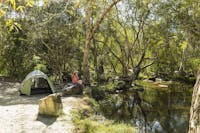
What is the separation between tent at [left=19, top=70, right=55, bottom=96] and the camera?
741 inches

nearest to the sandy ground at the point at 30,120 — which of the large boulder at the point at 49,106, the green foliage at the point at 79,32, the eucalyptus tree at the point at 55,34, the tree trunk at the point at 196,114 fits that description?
the large boulder at the point at 49,106

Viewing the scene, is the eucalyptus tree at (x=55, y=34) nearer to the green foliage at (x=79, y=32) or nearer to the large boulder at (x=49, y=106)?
the green foliage at (x=79, y=32)

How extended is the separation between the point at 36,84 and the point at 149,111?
23.3 feet

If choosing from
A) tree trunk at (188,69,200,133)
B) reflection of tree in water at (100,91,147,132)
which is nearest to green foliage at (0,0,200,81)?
reflection of tree in water at (100,91,147,132)

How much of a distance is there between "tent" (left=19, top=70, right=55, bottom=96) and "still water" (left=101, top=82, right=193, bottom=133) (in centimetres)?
360

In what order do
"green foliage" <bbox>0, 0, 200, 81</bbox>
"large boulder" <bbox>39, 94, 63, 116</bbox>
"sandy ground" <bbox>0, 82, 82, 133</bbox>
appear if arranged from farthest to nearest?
1. "green foliage" <bbox>0, 0, 200, 81</bbox>
2. "large boulder" <bbox>39, 94, 63, 116</bbox>
3. "sandy ground" <bbox>0, 82, 82, 133</bbox>

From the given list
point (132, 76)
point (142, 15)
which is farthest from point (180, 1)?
point (132, 76)

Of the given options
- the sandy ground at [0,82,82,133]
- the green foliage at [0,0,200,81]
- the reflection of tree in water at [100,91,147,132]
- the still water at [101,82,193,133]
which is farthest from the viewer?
the green foliage at [0,0,200,81]

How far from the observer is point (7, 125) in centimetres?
1127

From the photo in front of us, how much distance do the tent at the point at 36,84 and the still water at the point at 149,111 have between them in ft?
11.8

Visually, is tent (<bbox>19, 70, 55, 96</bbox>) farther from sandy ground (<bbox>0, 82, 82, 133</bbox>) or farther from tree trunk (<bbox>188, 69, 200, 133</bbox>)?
tree trunk (<bbox>188, 69, 200, 133</bbox>)

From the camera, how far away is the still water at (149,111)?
14.6 metres

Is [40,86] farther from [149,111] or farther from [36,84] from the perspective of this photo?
[149,111]

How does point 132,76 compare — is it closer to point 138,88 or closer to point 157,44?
point 138,88
